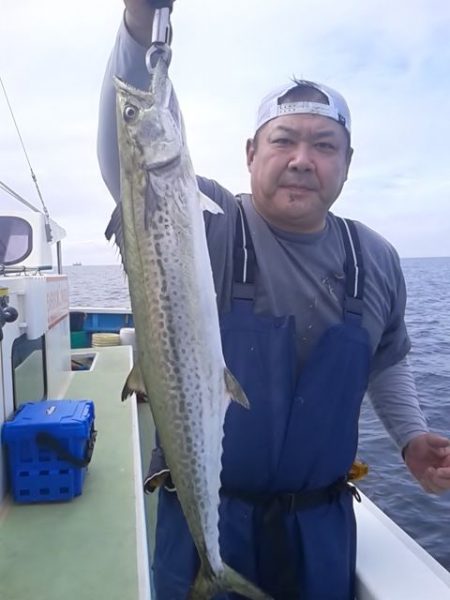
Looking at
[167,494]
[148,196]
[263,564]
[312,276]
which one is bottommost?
[263,564]

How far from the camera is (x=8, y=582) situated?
2543 millimetres

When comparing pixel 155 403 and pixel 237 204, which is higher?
pixel 237 204

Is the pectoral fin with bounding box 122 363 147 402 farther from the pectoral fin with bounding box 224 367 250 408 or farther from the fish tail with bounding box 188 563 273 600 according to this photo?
the fish tail with bounding box 188 563 273 600

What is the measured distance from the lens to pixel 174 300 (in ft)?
6.46

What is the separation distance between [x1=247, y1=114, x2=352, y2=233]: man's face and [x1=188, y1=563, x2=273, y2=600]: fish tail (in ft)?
4.49

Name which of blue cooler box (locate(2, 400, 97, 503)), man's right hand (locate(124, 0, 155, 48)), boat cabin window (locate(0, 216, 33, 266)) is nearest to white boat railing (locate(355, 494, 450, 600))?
blue cooler box (locate(2, 400, 97, 503))

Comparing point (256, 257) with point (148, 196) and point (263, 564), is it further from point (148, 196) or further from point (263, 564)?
point (263, 564)

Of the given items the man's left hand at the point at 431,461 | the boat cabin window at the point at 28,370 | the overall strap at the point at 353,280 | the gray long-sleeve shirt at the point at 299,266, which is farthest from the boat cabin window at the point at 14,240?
the man's left hand at the point at 431,461

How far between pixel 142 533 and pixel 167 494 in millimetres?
550

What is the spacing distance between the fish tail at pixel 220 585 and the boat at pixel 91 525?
1.30 ft

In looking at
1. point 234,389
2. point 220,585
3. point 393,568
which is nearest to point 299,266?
point 234,389

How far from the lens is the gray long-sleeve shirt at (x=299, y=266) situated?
2283 mm

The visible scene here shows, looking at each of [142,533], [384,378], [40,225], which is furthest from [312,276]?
[40,225]

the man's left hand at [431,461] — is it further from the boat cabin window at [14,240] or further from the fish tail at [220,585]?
the boat cabin window at [14,240]
